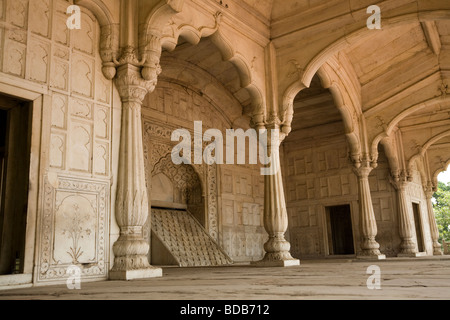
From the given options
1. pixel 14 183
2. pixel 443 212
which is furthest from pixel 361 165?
pixel 443 212

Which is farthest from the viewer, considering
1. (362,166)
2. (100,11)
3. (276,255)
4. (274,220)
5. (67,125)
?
(362,166)

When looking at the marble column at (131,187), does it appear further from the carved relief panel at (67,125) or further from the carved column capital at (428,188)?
the carved column capital at (428,188)

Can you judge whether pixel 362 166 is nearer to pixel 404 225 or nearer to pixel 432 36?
pixel 404 225

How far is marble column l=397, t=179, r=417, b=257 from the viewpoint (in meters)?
12.4

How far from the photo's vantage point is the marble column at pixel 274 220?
23.8ft

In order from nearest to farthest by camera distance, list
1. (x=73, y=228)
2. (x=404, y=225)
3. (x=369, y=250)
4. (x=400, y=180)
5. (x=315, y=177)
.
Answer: (x=73, y=228) → (x=369, y=250) → (x=404, y=225) → (x=400, y=180) → (x=315, y=177)

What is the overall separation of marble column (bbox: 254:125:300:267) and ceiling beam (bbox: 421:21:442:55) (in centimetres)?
440

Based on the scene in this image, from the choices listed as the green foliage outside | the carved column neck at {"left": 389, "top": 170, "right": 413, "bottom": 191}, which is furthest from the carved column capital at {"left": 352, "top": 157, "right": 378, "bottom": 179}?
the green foliage outside

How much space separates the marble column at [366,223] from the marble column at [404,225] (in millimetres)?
1986

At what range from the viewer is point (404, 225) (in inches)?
503

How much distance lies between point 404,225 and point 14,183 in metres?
11.4

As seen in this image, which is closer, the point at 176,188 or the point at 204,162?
the point at 176,188

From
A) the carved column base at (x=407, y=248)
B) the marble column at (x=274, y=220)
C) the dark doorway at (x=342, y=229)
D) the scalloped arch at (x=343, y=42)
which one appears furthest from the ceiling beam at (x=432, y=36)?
the dark doorway at (x=342, y=229)

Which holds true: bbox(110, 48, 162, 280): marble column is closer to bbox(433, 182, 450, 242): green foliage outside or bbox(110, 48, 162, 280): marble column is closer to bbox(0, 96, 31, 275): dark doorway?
bbox(0, 96, 31, 275): dark doorway
